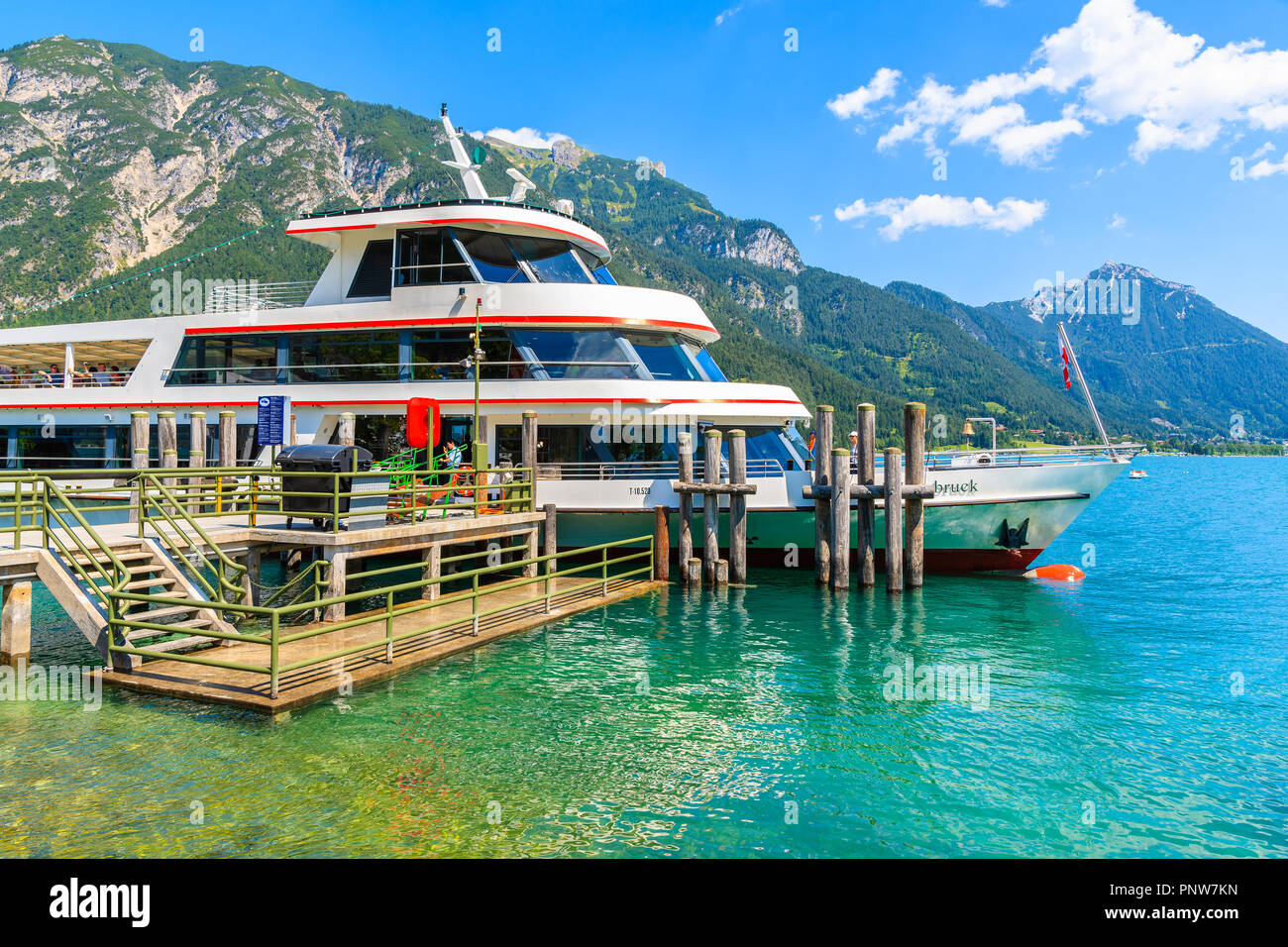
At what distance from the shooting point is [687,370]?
59.7ft

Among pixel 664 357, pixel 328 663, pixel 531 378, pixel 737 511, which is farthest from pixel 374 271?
pixel 328 663

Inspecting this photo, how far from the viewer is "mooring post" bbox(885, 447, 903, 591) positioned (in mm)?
15812

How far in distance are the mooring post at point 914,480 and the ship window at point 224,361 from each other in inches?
614

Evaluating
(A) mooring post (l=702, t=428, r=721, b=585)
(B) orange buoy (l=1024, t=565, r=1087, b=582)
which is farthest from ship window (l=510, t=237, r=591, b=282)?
(B) orange buoy (l=1024, t=565, r=1087, b=582)

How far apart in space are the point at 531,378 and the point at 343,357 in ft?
16.6

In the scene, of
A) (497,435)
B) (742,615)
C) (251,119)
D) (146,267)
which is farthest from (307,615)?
(251,119)

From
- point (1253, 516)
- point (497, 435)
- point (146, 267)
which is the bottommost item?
point (1253, 516)

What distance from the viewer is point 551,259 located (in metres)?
19.8

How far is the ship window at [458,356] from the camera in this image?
18.4m

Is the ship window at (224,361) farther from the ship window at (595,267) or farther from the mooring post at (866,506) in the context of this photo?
the mooring post at (866,506)

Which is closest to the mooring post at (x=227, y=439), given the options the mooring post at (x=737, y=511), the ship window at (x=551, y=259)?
the ship window at (x=551, y=259)

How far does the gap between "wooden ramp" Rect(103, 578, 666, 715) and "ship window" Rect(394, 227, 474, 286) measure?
28.3 feet
